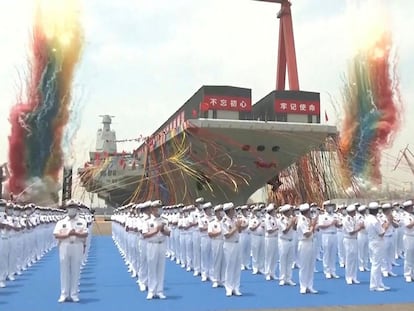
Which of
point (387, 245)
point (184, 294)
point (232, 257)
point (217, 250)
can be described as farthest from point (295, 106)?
point (184, 294)

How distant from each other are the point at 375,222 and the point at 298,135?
20.5 meters

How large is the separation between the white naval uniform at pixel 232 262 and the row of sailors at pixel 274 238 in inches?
16.7

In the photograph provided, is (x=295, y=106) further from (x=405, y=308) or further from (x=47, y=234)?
(x=405, y=308)

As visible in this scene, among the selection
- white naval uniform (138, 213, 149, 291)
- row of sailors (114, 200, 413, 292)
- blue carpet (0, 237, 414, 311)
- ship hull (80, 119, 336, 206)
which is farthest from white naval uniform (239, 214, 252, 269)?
ship hull (80, 119, 336, 206)

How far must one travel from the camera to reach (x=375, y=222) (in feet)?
33.5

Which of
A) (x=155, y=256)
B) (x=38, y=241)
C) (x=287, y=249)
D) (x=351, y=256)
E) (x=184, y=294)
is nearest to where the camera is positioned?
(x=155, y=256)

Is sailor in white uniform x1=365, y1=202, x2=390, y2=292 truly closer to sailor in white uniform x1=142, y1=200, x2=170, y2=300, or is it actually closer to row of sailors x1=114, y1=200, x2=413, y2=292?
row of sailors x1=114, y1=200, x2=413, y2=292

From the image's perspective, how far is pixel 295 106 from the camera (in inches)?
1222

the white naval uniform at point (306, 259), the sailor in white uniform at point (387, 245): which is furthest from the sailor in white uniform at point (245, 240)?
the sailor in white uniform at point (387, 245)

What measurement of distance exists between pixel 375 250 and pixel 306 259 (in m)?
1.41

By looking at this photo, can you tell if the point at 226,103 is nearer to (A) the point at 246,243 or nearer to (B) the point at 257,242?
(A) the point at 246,243

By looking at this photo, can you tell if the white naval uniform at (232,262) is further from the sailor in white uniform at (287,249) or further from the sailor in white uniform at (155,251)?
the sailor in white uniform at (287,249)

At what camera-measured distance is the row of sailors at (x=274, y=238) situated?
10571mm

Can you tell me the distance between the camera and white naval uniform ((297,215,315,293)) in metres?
9.87
